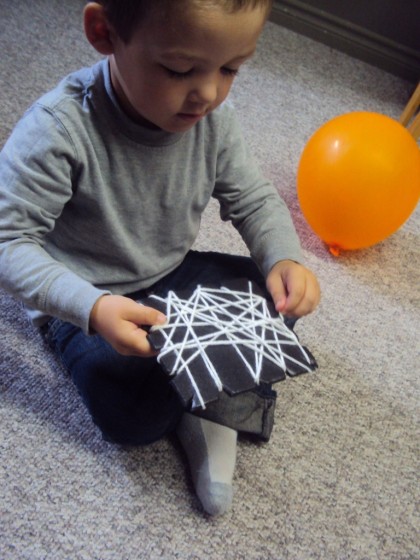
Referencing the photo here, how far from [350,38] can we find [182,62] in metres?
1.45

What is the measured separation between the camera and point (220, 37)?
19.6 inches

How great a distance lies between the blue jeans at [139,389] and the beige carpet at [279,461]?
45mm

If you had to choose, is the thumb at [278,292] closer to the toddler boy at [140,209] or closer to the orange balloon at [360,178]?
the toddler boy at [140,209]

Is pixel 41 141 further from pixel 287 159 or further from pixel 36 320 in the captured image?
pixel 287 159

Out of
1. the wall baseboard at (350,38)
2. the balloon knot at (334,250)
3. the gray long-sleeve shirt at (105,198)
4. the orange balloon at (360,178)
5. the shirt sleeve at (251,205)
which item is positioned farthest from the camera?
the wall baseboard at (350,38)

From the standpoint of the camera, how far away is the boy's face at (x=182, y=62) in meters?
0.49

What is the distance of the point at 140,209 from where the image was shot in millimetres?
677

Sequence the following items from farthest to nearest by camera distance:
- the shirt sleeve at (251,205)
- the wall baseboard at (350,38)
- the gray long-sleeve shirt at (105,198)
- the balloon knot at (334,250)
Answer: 1. the wall baseboard at (350,38)
2. the balloon knot at (334,250)
3. the shirt sleeve at (251,205)
4. the gray long-sleeve shirt at (105,198)

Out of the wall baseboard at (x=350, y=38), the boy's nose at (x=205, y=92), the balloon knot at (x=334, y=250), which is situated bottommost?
the balloon knot at (x=334, y=250)

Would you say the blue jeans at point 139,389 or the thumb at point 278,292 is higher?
the thumb at point 278,292

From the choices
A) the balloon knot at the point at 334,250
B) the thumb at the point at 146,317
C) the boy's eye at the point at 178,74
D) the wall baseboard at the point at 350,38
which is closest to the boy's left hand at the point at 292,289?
the thumb at the point at 146,317

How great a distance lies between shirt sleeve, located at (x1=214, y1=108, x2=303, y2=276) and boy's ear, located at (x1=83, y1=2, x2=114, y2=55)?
0.64 ft

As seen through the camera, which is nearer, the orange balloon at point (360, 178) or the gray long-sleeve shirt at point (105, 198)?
the gray long-sleeve shirt at point (105, 198)

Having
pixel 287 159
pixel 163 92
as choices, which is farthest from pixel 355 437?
pixel 287 159
